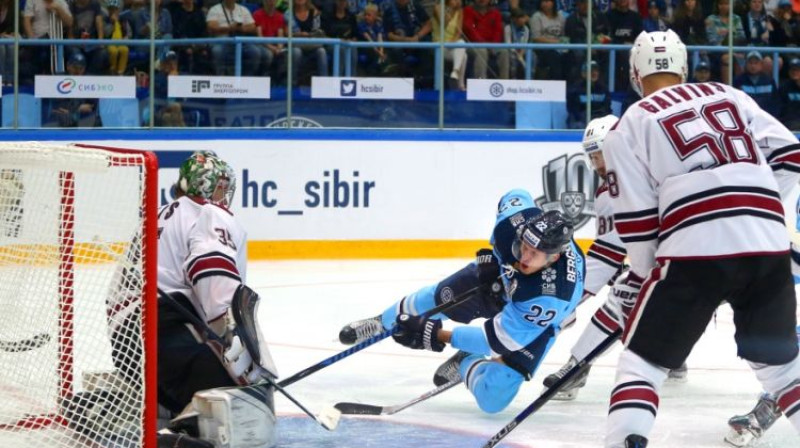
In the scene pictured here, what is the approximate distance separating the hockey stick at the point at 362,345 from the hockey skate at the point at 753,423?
35.4 inches

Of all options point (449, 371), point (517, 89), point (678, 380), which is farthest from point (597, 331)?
point (517, 89)

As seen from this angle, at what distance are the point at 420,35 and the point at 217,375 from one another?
Result: 17.8 feet

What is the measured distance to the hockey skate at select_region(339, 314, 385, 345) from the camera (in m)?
4.39

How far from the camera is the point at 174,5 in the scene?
27.4 feet

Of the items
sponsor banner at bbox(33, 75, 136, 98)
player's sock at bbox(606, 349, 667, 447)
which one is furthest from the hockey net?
sponsor banner at bbox(33, 75, 136, 98)

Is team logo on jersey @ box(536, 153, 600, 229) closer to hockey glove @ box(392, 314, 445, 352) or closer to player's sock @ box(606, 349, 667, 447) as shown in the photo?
hockey glove @ box(392, 314, 445, 352)

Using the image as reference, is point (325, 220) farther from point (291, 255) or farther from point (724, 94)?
point (724, 94)

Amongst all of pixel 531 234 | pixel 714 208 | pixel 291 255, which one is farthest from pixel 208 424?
pixel 291 255

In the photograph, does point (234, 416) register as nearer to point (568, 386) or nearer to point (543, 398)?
point (543, 398)

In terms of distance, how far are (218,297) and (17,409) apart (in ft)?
1.83

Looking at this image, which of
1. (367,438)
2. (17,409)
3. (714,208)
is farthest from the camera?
(367,438)

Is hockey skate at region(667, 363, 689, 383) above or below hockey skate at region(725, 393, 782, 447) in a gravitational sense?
below

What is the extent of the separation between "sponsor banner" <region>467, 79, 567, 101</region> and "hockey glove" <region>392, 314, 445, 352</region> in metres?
5.04

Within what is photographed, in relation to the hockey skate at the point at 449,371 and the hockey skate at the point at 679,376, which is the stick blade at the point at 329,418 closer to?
the hockey skate at the point at 449,371
